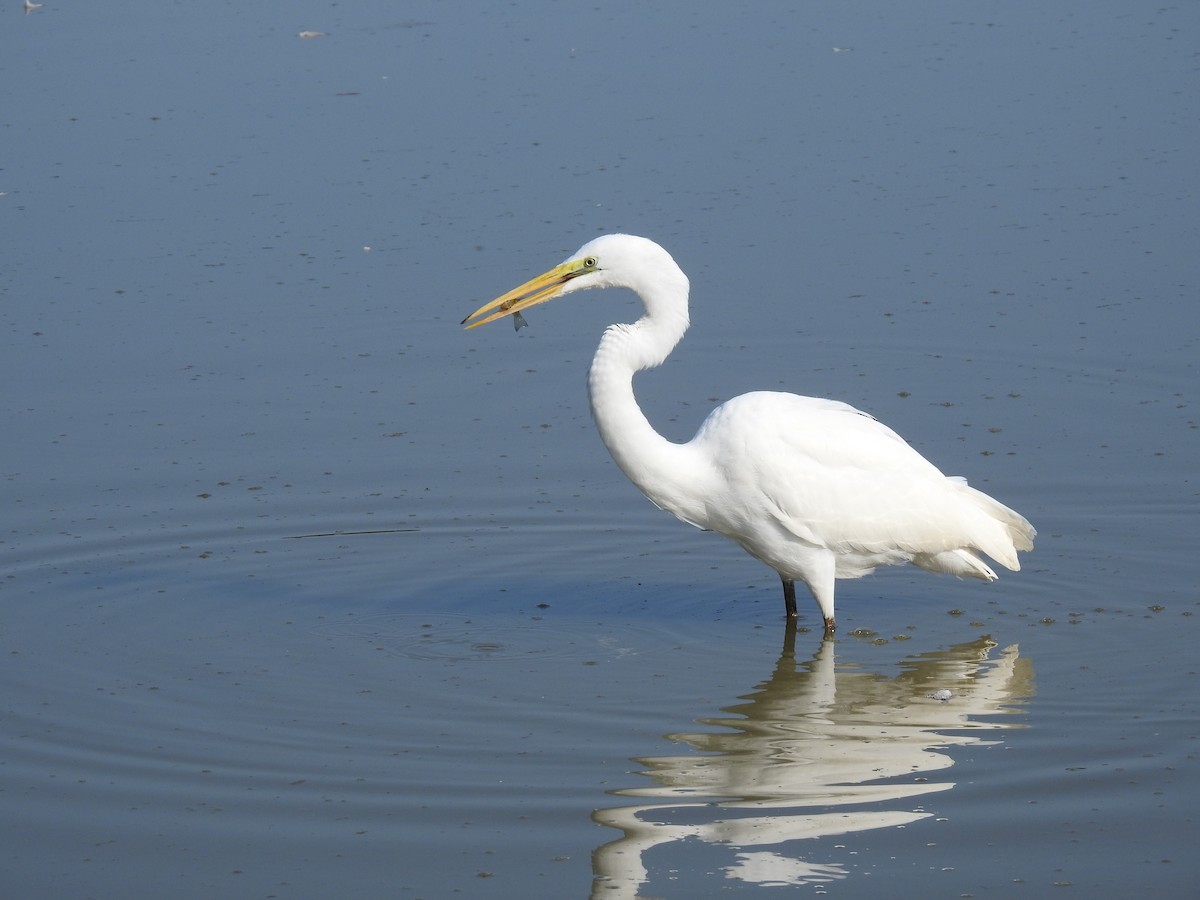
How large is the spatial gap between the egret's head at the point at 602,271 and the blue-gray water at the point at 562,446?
Answer: 1498 millimetres

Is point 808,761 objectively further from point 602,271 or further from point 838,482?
point 602,271

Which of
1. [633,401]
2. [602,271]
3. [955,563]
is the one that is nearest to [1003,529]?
[955,563]

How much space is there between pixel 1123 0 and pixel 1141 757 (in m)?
12.7

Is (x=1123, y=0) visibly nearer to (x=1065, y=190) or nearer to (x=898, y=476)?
(x=1065, y=190)

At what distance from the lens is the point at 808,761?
21.8ft

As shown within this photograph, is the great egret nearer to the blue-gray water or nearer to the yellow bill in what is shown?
the yellow bill

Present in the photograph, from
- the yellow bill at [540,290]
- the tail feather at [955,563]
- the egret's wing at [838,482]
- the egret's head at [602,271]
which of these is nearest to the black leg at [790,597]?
the egret's wing at [838,482]

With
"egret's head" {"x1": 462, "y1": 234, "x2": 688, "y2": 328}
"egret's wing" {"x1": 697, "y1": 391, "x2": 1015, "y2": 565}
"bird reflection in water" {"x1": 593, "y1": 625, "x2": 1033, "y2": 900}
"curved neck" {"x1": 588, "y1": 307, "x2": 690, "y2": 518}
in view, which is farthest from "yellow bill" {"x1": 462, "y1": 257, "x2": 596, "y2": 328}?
"bird reflection in water" {"x1": 593, "y1": 625, "x2": 1033, "y2": 900}

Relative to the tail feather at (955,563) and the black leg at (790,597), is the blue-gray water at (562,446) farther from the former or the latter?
the tail feather at (955,563)

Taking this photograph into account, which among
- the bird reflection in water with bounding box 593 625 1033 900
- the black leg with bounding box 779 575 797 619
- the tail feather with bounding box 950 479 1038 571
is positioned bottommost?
the bird reflection in water with bounding box 593 625 1033 900

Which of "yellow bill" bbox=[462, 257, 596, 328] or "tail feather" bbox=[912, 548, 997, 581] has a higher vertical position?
"yellow bill" bbox=[462, 257, 596, 328]

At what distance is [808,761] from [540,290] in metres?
2.33

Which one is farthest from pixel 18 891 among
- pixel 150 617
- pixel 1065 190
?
pixel 1065 190

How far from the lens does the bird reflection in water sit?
5.80 metres
